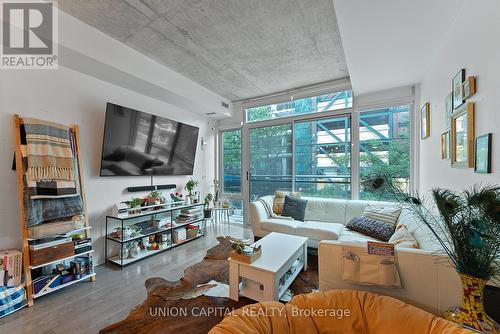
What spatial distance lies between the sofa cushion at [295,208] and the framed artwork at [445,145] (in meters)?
1.99

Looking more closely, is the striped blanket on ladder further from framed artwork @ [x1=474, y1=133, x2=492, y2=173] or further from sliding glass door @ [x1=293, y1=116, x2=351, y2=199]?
framed artwork @ [x1=474, y1=133, x2=492, y2=173]

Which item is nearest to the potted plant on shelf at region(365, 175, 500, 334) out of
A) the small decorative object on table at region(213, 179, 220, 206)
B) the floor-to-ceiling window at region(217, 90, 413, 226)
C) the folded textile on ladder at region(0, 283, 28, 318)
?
the floor-to-ceiling window at region(217, 90, 413, 226)

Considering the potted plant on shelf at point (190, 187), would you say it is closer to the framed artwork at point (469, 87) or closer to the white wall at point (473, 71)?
the white wall at point (473, 71)

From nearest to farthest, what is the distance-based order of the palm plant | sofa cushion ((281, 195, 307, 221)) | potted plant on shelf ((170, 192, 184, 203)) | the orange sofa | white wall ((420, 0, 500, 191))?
the palm plant → the orange sofa → white wall ((420, 0, 500, 191)) → sofa cushion ((281, 195, 307, 221)) → potted plant on shelf ((170, 192, 184, 203))

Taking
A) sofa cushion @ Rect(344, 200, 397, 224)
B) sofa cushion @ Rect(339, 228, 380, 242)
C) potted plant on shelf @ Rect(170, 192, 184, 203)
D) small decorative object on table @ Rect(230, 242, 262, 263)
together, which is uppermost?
potted plant on shelf @ Rect(170, 192, 184, 203)

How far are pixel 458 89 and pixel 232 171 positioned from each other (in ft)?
13.4

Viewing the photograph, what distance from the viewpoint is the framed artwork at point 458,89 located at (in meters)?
1.60

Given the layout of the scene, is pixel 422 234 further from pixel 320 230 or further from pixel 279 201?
pixel 279 201

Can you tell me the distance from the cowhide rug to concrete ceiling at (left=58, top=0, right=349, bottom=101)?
2864mm

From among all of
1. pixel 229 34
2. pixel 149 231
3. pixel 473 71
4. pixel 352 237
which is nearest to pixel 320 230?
pixel 352 237

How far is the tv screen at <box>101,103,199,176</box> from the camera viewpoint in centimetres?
283

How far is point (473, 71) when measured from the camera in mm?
1462

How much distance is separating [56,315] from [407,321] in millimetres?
2717

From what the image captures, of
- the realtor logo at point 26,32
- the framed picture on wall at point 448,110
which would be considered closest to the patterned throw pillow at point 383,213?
the framed picture on wall at point 448,110
